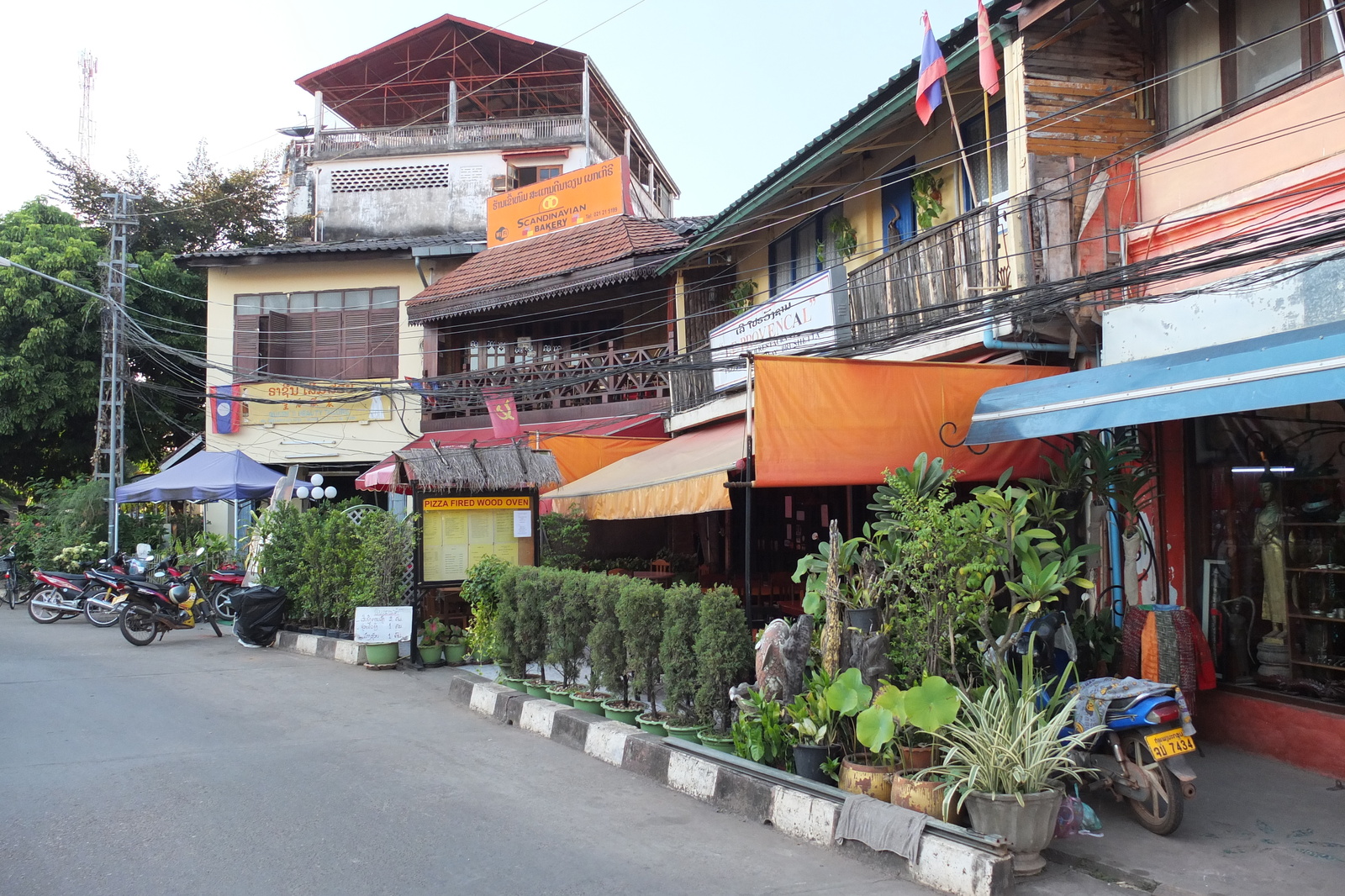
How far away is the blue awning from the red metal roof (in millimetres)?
21542

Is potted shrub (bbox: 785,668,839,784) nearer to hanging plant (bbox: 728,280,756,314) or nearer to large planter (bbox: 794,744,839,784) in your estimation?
large planter (bbox: 794,744,839,784)

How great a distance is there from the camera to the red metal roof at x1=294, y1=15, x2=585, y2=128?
86.1 ft

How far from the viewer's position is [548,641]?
9125 mm

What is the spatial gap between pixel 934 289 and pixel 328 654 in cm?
892

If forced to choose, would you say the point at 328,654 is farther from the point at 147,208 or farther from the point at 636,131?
the point at 636,131

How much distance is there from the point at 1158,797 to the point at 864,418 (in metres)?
3.49

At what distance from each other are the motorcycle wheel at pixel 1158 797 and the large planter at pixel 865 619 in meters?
1.60

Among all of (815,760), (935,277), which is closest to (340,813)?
(815,760)

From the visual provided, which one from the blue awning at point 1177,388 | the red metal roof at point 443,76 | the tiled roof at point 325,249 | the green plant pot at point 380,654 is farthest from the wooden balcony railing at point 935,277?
the red metal roof at point 443,76

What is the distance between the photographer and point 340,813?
591 centimetres

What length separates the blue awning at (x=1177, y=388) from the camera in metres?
5.66

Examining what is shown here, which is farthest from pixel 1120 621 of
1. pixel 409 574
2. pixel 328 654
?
pixel 328 654

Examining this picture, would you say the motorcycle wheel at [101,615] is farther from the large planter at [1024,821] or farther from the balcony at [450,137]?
the large planter at [1024,821]

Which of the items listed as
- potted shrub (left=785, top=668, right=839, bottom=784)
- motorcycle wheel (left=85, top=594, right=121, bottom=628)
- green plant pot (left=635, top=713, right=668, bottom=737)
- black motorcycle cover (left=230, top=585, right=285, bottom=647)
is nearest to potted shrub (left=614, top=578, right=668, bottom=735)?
green plant pot (left=635, top=713, right=668, bottom=737)
